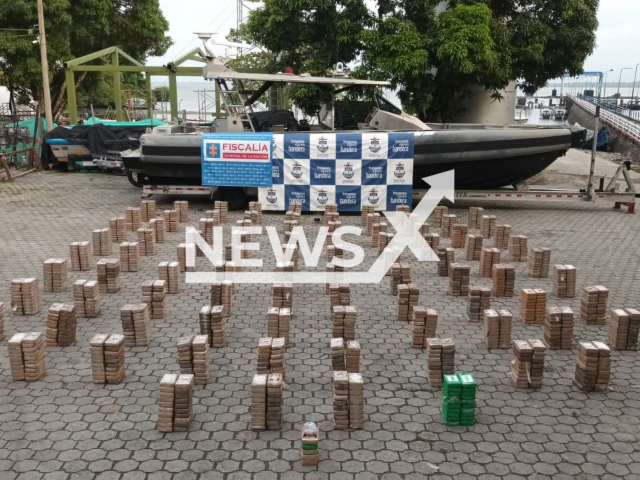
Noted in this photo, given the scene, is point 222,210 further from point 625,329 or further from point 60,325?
point 625,329

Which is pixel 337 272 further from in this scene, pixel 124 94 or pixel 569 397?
pixel 124 94

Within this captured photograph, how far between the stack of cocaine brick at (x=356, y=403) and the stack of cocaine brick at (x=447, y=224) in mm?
7305

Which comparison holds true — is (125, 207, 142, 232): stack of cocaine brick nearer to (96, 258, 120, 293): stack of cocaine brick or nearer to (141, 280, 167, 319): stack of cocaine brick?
(96, 258, 120, 293): stack of cocaine brick

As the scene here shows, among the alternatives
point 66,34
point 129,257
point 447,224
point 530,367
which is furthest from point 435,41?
point 66,34

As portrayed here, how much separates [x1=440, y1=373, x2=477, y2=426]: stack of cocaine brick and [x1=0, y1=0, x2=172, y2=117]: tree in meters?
22.2

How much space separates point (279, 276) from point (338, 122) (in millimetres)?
8295

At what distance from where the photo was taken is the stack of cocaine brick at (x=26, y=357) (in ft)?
20.2

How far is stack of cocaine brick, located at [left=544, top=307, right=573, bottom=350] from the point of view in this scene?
7.10 meters

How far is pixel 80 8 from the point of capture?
Result: 24.5 m

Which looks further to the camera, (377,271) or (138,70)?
(138,70)

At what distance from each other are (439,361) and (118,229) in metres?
7.38

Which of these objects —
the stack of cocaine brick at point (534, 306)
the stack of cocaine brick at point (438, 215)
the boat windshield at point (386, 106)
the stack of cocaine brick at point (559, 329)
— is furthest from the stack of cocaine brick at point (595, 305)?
the boat windshield at point (386, 106)

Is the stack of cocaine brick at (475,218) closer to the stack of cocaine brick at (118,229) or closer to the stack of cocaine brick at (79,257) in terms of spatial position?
the stack of cocaine brick at (118,229)

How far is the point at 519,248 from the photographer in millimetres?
10852
